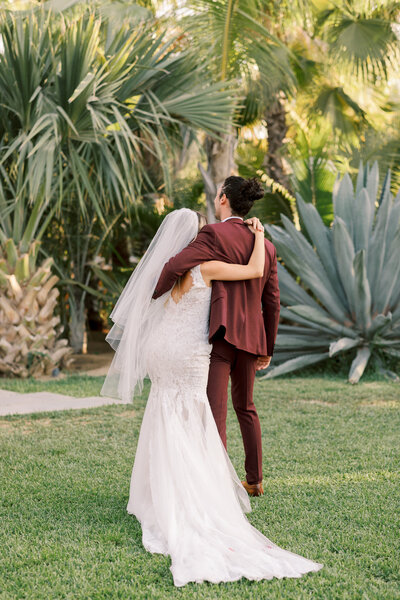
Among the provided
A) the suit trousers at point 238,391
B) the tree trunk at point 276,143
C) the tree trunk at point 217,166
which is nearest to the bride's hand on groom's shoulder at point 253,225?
the suit trousers at point 238,391

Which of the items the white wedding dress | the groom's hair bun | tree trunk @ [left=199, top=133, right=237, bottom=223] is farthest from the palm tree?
the white wedding dress

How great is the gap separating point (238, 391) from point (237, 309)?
1.81ft

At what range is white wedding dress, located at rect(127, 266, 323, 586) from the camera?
3061 mm

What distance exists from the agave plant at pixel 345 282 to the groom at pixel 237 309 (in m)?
4.32

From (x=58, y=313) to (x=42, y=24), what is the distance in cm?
514

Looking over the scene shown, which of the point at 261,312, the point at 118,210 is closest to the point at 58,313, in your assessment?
the point at 118,210

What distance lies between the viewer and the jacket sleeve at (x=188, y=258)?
3703 millimetres

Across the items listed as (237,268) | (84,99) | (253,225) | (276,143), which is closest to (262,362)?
(237,268)

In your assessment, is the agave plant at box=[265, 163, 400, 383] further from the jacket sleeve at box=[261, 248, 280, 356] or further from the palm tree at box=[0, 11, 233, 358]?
the jacket sleeve at box=[261, 248, 280, 356]

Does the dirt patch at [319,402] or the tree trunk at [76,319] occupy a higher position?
the dirt patch at [319,402]

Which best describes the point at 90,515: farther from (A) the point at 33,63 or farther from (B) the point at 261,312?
(A) the point at 33,63

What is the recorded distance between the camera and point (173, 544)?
3227 millimetres

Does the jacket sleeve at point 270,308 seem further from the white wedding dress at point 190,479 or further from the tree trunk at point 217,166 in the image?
the tree trunk at point 217,166

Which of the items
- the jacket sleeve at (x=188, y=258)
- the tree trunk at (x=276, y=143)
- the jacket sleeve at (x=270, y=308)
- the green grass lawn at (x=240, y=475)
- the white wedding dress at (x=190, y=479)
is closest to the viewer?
the green grass lawn at (x=240, y=475)
